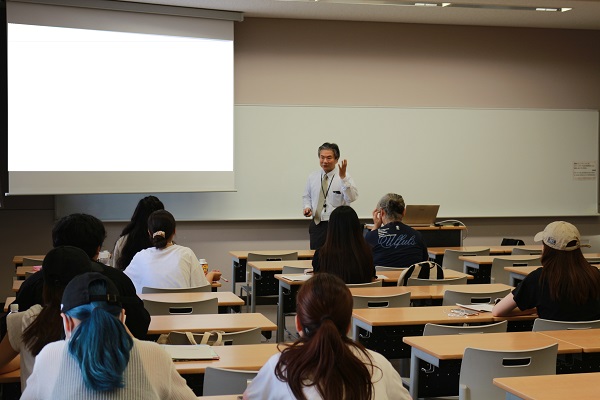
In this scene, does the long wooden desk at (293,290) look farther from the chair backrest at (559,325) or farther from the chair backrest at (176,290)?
the chair backrest at (559,325)

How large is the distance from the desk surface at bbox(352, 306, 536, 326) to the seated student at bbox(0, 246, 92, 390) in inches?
72.8

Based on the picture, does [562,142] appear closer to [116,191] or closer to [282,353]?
[116,191]

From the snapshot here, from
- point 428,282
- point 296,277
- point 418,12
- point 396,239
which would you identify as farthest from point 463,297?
point 418,12

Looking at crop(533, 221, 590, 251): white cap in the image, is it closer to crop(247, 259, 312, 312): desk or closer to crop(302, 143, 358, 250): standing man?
crop(247, 259, 312, 312): desk

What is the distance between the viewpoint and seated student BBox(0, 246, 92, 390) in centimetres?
309

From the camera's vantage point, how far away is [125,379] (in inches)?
85.1

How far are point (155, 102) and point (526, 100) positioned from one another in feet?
16.6

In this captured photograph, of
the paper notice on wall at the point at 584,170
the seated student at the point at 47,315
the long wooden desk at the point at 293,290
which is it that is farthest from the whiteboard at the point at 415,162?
the seated student at the point at 47,315

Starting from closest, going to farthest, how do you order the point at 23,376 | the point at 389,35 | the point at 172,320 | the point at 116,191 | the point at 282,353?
1. the point at 282,353
2. the point at 23,376
3. the point at 172,320
4. the point at 116,191
5. the point at 389,35

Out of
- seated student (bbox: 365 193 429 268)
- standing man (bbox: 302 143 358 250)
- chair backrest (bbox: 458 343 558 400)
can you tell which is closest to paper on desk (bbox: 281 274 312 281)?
seated student (bbox: 365 193 429 268)

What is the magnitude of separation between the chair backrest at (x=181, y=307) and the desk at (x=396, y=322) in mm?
841

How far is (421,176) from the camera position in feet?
34.6

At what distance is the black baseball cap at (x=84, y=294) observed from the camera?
7.36 ft

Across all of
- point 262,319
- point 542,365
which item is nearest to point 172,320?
point 262,319
